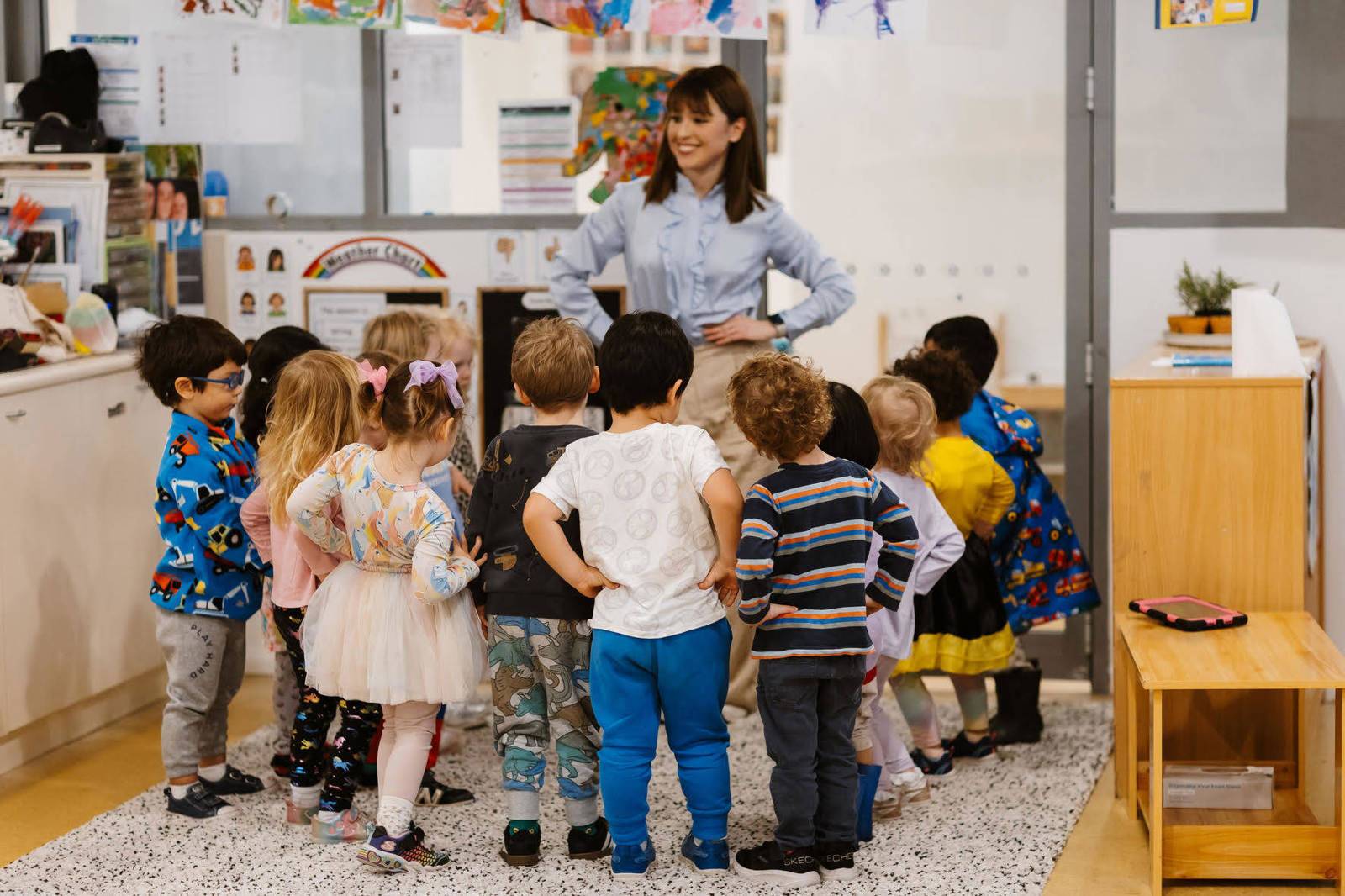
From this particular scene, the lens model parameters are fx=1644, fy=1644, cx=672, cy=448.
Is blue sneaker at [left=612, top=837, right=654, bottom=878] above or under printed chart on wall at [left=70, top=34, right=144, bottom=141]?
under

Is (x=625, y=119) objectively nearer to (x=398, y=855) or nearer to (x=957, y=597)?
(x=957, y=597)

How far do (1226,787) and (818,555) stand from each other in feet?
3.35

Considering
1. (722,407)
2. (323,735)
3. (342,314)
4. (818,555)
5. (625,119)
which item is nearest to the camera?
(818,555)

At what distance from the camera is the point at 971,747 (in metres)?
3.85

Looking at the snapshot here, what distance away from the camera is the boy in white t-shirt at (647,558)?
296cm

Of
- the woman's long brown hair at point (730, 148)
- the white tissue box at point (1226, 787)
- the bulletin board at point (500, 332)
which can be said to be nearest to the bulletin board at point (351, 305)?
the bulletin board at point (500, 332)

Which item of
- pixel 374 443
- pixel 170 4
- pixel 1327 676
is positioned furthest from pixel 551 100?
pixel 1327 676

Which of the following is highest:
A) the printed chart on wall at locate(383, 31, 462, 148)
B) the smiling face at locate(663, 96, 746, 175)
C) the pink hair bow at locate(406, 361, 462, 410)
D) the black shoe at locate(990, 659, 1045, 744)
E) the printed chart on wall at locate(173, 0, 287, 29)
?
the printed chart on wall at locate(173, 0, 287, 29)

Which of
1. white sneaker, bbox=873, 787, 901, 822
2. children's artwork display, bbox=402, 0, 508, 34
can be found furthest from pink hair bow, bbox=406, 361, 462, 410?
children's artwork display, bbox=402, 0, 508, 34

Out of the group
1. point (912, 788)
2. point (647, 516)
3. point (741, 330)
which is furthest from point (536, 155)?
point (912, 788)

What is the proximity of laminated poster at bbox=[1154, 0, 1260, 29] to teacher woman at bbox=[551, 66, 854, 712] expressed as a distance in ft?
3.37

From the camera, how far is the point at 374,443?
132 inches

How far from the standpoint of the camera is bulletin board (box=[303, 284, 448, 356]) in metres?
4.56

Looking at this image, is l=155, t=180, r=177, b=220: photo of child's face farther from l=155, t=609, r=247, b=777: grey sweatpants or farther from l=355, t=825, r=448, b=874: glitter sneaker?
l=355, t=825, r=448, b=874: glitter sneaker
